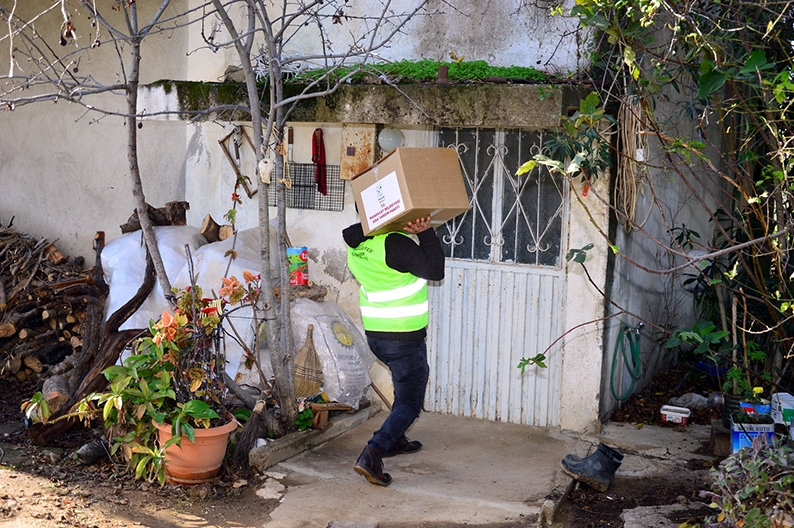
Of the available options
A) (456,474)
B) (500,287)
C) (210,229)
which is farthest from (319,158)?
(456,474)

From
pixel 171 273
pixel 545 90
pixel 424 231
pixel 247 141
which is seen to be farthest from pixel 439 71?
pixel 171 273

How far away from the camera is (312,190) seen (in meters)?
7.28

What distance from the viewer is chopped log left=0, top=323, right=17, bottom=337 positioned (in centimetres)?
763

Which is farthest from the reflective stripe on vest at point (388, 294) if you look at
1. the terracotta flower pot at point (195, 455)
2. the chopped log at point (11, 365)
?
the chopped log at point (11, 365)

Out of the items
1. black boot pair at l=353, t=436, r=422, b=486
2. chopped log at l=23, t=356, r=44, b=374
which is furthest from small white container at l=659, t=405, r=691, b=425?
chopped log at l=23, t=356, r=44, b=374

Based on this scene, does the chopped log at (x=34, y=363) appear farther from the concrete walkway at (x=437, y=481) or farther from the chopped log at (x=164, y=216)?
the concrete walkway at (x=437, y=481)

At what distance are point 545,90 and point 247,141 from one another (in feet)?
10.2

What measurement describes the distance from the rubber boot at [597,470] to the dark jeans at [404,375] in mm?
1150

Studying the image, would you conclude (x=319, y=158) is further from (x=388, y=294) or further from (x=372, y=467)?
(x=372, y=467)

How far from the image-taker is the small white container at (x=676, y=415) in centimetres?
689

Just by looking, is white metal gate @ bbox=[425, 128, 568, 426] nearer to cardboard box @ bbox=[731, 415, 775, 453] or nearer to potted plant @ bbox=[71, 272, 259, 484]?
cardboard box @ bbox=[731, 415, 775, 453]

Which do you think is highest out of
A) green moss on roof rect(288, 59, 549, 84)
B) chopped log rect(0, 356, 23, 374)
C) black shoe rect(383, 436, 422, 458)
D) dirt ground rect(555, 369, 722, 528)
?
green moss on roof rect(288, 59, 549, 84)

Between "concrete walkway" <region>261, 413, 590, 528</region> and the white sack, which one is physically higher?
the white sack

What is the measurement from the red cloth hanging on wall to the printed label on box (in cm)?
156
